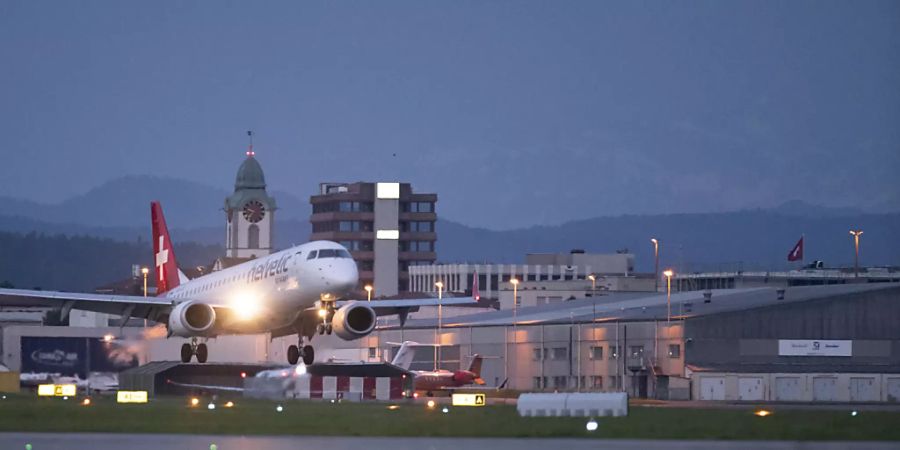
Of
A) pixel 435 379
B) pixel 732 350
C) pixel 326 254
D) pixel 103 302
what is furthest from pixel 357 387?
pixel 732 350

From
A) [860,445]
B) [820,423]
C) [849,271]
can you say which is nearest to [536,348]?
[820,423]

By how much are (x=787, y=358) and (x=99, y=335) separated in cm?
3801

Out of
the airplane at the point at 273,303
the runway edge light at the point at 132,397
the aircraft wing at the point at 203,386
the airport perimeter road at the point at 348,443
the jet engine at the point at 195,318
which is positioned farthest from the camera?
the aircraft wing at the point at 203,386

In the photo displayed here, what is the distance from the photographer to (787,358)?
281ft

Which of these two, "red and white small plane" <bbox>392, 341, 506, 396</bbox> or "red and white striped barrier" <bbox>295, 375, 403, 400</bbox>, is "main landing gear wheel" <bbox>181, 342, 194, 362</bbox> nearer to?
"red and white striped barrier" <bbox>295, 375, 403, 400</bbox>

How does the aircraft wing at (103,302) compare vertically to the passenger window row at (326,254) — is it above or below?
below

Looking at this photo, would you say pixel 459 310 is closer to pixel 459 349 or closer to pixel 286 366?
pixel 459 349

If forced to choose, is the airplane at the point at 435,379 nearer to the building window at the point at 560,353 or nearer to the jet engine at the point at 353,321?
the building window at the point at 560,353

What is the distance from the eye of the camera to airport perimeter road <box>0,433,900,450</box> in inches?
1489

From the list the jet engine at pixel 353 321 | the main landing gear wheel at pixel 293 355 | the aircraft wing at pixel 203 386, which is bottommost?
the aircraft wing at pixel 203 386

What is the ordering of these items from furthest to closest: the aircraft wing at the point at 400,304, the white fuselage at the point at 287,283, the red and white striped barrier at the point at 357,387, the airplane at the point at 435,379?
1. the airplane at the point at 435,379
2. the aircraft wing at the point at 400,304
3. the red and white striped barrier at the point at 357,387
4. the white fuselage at the point at 287,283

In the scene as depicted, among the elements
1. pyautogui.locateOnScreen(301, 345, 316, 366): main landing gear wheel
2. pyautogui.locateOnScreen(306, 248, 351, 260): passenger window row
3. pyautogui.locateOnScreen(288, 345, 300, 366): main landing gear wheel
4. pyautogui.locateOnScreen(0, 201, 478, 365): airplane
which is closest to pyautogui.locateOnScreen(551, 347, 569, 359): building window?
pyautogui.locateOnScreen(0, 201, 478, 365): airplane

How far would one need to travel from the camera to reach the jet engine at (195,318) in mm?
66250

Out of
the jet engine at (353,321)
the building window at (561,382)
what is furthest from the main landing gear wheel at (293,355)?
the building window at (561,382)
